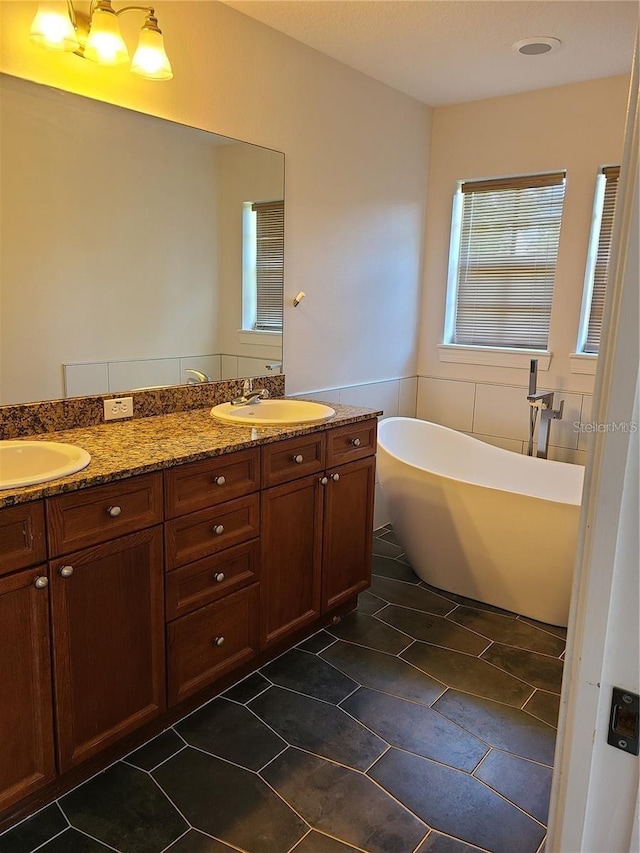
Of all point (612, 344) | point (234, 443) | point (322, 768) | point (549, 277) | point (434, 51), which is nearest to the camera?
point (612, 344)

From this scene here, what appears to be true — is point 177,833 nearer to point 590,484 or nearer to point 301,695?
point 301,695

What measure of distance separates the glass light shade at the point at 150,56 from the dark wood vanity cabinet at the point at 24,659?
1.53 meters

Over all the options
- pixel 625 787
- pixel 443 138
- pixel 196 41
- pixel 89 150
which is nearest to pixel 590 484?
pixel 625 787

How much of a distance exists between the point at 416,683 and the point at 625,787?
1.97 metres

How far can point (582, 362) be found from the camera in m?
3.60

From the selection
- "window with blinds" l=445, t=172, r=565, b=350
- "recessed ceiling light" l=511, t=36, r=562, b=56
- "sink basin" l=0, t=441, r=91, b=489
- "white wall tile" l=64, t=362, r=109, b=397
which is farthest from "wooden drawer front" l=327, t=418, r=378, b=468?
"recessed ceiling light" l=511, t=36, r=562, b=56

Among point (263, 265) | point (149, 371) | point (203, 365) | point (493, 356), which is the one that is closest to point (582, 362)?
point (493, 356)

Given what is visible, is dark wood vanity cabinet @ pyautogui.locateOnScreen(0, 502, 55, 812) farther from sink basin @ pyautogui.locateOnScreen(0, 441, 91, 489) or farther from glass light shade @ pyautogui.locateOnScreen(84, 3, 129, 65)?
glass light shade @ pyautogui.locateOnScreen(84, 3, 129, 65)

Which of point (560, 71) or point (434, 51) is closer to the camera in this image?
point (434, 51)

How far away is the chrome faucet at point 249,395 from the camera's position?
276 centimetres

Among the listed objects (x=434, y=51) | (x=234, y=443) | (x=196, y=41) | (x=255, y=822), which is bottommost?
(x=255, y=822)

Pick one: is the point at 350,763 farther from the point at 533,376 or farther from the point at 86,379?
the point at 533,376

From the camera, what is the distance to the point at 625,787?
0.61 metres

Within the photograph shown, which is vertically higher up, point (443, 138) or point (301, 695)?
point (443, 138)
